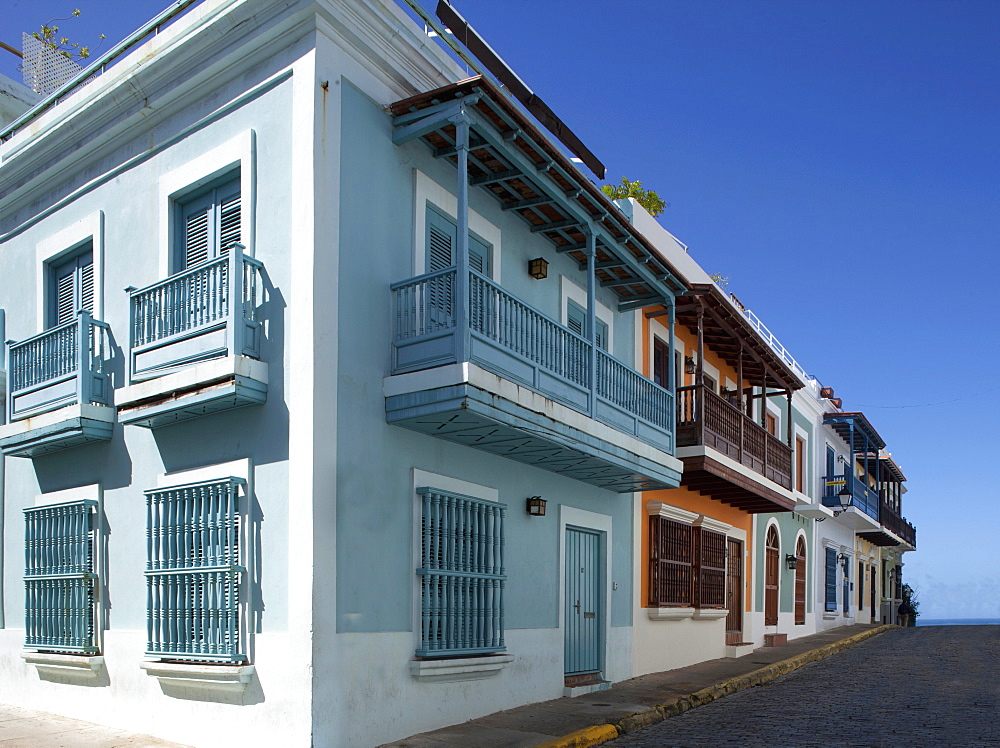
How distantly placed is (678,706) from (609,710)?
1245 millimetres

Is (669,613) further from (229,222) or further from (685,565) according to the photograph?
(229,222)

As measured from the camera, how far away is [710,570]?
17.1 meters

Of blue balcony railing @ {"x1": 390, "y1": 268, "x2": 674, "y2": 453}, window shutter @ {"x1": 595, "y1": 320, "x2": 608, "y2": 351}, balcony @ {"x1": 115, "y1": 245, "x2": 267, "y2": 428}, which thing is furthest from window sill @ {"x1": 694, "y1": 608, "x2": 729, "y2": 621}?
balcony @ {"x1": 115, "y1": 245, "x2": 267, "y2": 428}

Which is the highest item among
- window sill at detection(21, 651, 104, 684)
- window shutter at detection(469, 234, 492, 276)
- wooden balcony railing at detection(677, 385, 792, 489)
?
window shutter at detection(469, 234, 492, 276)

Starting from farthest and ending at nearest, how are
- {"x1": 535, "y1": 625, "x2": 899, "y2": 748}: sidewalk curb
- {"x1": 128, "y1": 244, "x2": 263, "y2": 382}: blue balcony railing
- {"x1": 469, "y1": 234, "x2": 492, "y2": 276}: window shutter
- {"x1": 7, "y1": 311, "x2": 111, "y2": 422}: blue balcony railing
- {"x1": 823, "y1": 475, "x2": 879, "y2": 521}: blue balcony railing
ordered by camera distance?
{"x1": 823, "y1": 475, "x2": 879, "y2": 521}: blue balcony railing, {"x1": 469, "y1": 234, "x2": 492, "y2": 276}: window shutter, {"x1": 7, "y1": 311, "x2": 111, "y2": 422}: blue balcony railing, {"x1": 535, "y1": 625, "x2": 899, "y2": 748}: sidewalk curb, {"x1": 128, "y1": 244, "x2": 263, "y2": 382}: blue balcony railing

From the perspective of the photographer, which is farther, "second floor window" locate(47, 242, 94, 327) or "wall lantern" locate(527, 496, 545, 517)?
"wall lantern" locate(527, 496, 545, 517)

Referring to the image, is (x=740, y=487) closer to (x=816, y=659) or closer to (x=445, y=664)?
(x=816, y=659)

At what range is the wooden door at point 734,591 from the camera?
18.2 metres

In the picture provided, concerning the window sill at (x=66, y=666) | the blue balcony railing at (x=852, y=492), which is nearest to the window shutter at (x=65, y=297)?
the window sill at (x=66, y=666)

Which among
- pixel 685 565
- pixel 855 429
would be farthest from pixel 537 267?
pixel 855 429

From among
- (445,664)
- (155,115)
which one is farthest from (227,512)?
(155,115)

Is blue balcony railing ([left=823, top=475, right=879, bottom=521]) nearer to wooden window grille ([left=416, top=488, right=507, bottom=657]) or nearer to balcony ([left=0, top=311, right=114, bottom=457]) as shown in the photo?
wooden window grille ([left=416, top=488, right=507, bottom=657])

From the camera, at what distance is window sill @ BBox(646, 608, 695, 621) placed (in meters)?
14.4

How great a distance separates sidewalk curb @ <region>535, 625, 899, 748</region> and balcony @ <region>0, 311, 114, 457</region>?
5.51 m
